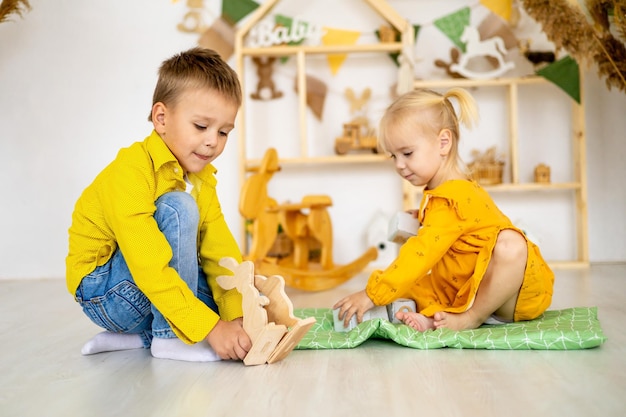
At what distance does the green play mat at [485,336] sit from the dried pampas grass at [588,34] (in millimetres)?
1278

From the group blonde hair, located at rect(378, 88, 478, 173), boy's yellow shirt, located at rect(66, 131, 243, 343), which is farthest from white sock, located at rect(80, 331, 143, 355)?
blonde hair, located at rect(378, 88, 478, 173)

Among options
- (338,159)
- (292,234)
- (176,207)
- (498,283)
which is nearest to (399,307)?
(498,283)

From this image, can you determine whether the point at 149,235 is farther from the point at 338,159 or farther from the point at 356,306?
the point at 338,159

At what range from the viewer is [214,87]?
133 centimetres

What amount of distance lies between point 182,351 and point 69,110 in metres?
2.03

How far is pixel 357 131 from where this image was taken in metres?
2.95

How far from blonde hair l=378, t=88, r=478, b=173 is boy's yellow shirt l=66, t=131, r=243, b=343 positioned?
17.8 inches

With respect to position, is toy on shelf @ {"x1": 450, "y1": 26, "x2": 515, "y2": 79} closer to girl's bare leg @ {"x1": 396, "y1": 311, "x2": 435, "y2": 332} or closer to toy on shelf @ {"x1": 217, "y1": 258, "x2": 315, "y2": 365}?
girl's bare leg @ {"x1": 396, "y1": 311, "x2": 435, "y2": 332}

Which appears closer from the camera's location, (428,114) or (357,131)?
(428,114)

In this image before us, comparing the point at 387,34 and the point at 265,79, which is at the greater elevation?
the point at 387,34

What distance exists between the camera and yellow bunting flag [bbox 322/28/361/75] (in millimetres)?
3023

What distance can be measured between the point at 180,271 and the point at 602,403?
29.8 inches

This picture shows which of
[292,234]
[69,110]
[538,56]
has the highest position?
[538,56]

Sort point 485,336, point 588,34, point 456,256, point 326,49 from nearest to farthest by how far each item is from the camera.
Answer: point 485,336
point 456,256
point 588,34
point 326,49
